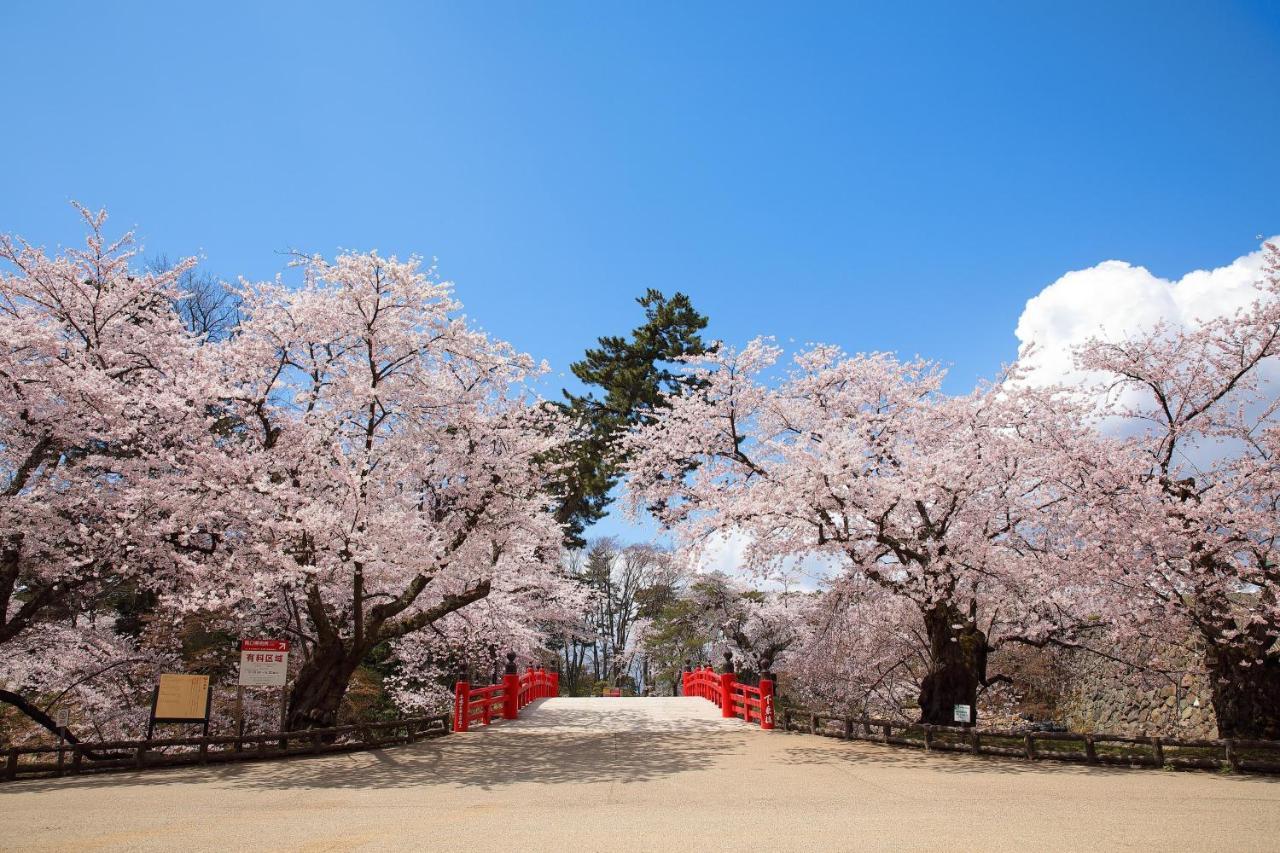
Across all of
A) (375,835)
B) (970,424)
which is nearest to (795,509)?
(970,424)

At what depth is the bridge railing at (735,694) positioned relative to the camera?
47.5 ft

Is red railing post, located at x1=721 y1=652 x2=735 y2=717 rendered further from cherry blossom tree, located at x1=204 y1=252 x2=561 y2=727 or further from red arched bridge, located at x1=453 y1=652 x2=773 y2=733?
cherry blossom tree, located at x1=204 y1=252 x2=561 y2=727

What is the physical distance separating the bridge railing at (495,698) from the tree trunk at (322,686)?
2587 millimetres

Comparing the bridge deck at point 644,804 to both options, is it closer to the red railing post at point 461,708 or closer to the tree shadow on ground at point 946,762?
the tree shadow on ground at point 946,762

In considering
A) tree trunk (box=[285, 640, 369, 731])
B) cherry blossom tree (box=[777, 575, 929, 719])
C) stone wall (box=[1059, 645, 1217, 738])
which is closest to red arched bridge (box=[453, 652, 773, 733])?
cherry blossom tree (box=[777, 575, 929, 719])

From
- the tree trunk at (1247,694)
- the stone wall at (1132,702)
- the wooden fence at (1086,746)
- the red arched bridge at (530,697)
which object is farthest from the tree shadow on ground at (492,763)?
the stone wall at (1132,702)

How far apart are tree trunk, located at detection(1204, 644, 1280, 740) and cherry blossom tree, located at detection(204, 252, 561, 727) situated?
10.7 metres

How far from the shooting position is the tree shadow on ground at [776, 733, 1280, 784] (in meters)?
9.30

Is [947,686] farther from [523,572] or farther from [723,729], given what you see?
[523,572]

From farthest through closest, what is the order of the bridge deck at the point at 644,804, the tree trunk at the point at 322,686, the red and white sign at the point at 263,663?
the tree trunk at the point at 322,686 → the red and white sign at the point at 263,663 → the bridge deck at the point at 644,804

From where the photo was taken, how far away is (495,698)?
16391 millimetres

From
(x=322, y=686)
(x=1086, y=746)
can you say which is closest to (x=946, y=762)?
(x=1086, y=746)

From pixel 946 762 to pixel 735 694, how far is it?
729 cm

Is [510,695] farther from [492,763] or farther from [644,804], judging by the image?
[644,804]
